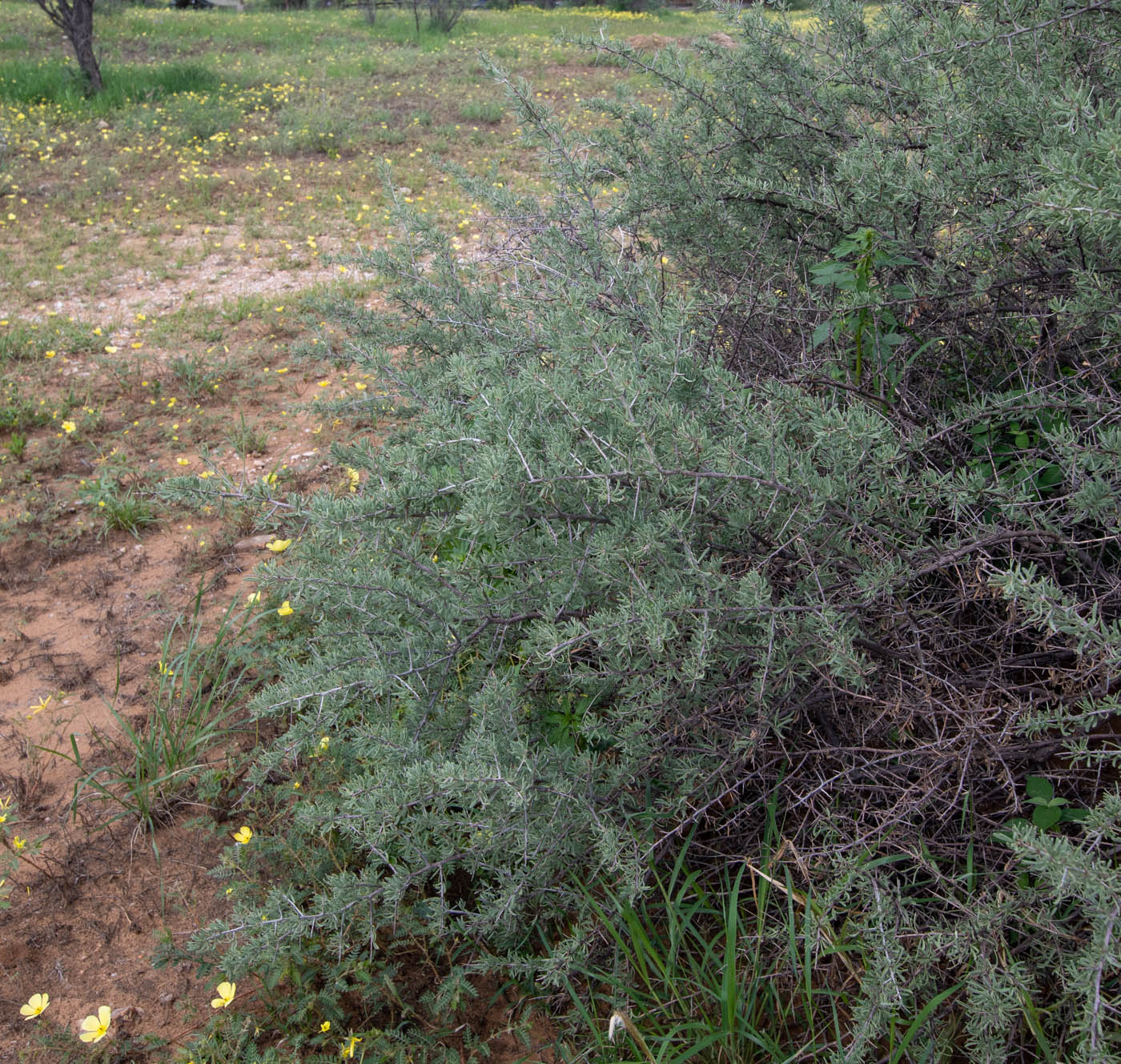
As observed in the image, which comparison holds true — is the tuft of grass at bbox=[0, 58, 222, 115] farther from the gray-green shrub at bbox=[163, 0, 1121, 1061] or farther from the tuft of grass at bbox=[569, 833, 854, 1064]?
the tuft of grass at bbox=[569, 833, 854, 1064]

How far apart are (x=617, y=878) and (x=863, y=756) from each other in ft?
1.93

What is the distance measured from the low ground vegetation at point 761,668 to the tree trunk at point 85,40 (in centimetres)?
1043

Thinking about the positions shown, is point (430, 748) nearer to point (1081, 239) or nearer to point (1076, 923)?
point (1076, 923)

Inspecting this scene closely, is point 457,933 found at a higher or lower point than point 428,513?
lower

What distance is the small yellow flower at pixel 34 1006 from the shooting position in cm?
193

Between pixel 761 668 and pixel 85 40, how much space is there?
38.0 feet

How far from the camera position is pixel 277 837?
225 cm

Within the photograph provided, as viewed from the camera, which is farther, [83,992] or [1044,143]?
[83,992]

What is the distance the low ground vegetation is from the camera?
5.24ft

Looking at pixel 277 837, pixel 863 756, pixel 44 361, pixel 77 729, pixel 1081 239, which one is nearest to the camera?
pixel 863 756

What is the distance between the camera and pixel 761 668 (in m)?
1.72

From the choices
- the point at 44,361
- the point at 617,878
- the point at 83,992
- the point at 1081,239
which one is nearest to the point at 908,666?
the point at 617,878

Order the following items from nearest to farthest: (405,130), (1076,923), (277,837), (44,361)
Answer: (1076,923) < (277,837) < (44,361) < (405,130)

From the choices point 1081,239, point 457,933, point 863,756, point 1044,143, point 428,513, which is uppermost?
point 1044,143
